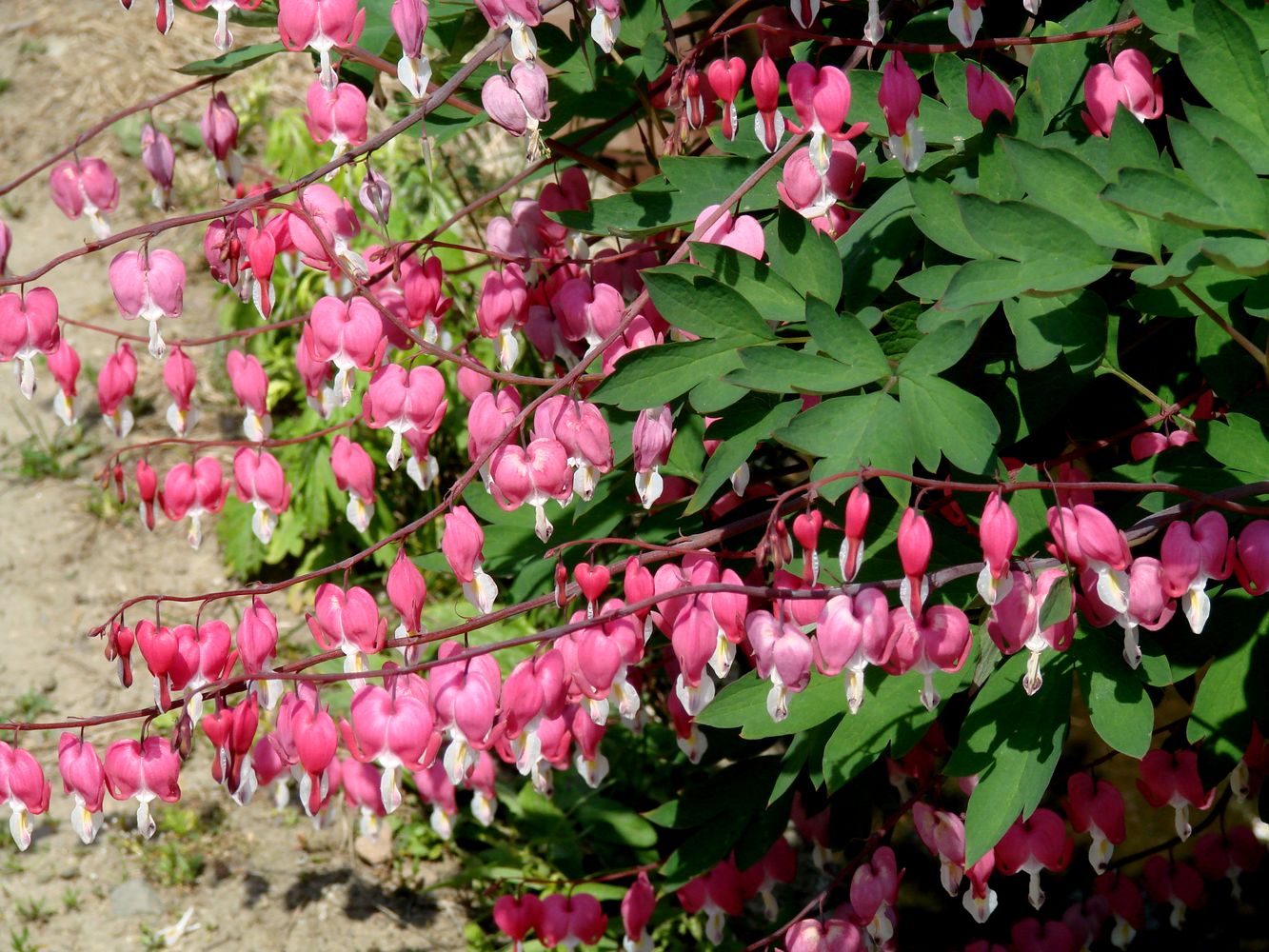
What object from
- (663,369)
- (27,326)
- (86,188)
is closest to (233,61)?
(86,188)

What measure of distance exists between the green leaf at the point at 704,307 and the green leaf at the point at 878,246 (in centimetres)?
20

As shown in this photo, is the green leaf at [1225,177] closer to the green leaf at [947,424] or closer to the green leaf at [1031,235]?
the green leaf at [1031,235]

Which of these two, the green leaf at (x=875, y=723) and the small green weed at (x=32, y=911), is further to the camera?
the small green weed at (x=32, y=911)

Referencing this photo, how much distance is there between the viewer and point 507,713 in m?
1.52

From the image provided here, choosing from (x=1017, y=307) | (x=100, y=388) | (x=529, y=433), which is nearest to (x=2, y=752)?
(x=100, y=388)

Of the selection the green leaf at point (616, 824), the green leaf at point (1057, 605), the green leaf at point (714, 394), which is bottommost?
the green leaf at point (616, 824)

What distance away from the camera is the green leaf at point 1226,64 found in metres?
1.32

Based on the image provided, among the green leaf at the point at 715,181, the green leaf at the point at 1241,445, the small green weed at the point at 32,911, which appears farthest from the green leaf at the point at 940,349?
the small green weed at the point at 32,911

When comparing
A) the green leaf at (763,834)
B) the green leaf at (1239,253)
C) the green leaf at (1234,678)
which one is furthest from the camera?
the green leaf at (763,834)

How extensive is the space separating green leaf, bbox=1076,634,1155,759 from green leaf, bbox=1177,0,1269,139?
0.60 metres

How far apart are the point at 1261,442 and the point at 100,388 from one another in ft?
5.41

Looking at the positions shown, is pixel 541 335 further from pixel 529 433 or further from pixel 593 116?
pixel 593 116

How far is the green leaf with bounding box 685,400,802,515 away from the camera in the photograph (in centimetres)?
151

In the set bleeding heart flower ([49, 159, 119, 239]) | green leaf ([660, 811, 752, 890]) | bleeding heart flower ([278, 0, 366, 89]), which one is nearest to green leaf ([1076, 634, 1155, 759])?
green leaf ([660, 811, 752, 890])
